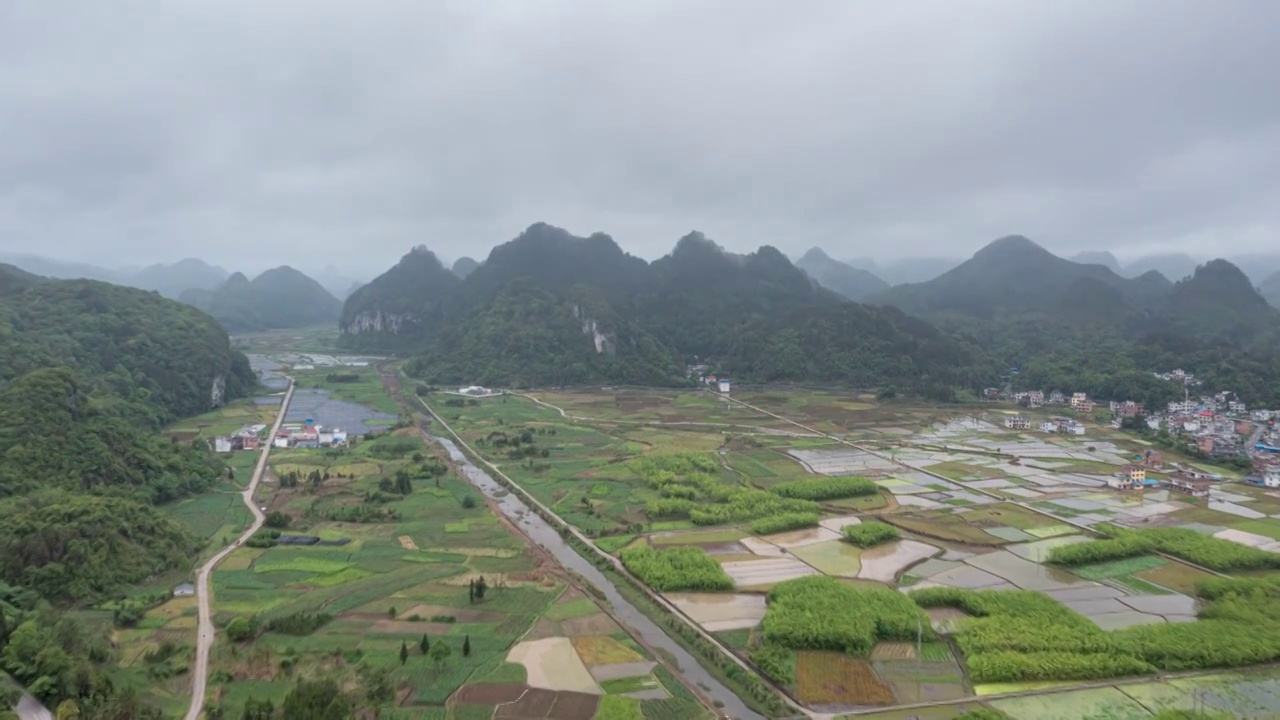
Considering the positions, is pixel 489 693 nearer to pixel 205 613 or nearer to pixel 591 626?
pixel 591 626

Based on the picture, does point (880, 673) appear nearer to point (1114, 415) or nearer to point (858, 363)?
point (1114, 415)

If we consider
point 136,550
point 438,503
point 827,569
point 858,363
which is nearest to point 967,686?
point 827,569

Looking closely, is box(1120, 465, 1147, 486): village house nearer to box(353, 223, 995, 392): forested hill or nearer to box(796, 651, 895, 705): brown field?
box(796, 651, 895, 705): brown field

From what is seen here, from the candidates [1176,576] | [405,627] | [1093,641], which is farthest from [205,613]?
[1176,576]

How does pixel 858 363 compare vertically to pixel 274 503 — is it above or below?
above

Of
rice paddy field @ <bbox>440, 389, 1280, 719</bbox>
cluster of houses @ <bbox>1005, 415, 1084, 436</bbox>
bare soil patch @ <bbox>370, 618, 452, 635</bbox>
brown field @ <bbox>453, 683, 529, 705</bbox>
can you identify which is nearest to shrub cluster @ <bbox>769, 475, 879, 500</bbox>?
rice paddy field @ <bbox>440, 389, 1280, 719</bbox>

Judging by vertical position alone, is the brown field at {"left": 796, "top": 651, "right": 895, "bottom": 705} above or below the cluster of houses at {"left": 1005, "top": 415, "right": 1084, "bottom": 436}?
below

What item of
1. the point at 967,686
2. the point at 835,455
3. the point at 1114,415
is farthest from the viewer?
the point at 1114,415
